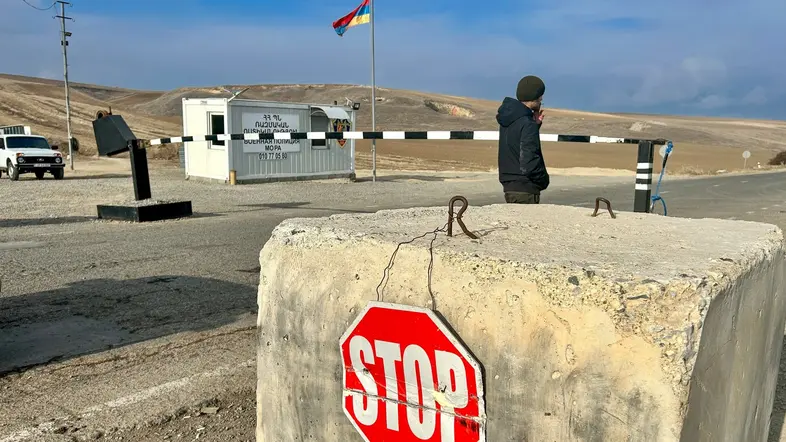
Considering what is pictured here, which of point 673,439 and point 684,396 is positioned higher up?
point 684,396

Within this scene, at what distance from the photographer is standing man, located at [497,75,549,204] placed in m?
4.88

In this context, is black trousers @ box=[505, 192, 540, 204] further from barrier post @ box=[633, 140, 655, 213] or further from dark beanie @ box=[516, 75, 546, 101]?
barrier post @ box=[633, 140, 655, 213]

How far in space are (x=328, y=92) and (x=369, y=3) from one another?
9458 centimetres

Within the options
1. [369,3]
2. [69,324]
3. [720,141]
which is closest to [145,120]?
[369,3]

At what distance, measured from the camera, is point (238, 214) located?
1215cm

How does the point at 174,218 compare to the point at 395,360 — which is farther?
the point at 174,218

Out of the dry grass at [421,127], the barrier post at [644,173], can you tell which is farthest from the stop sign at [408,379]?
the dry grass at [421,127]

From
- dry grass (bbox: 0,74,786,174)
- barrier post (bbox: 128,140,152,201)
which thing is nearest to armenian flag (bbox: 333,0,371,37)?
dry grass (bbox: 0,74,786,174)

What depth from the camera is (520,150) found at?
16.3 ft

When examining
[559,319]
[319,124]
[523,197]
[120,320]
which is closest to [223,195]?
[319,124]

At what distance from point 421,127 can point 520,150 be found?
251 ft

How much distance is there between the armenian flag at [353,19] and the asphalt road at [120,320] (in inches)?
643

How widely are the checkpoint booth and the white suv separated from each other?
17.3ft

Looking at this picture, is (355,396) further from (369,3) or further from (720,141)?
(720,141)
